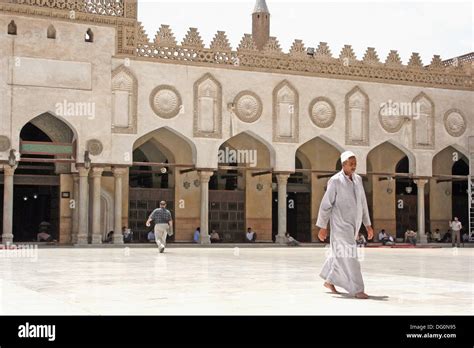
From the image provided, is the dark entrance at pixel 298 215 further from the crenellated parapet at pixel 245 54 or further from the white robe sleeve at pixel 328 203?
the white robe sleeve at pixel 328 203

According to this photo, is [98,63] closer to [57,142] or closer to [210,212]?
[57,142]

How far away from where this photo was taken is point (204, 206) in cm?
2488

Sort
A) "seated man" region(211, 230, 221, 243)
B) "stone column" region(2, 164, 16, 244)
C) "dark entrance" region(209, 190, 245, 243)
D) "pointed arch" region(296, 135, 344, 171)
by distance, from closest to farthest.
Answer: "stone column" region(2, 164, 16, 244), "seated man" region(211, 230, 221, 243), "dark entrance" region(209, 190, 245, 243), "pointed arch" region(296, 135, 344, 171)

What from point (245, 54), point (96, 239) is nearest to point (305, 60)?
point (245, 54)

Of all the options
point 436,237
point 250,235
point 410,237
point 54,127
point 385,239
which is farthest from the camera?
point 436,237

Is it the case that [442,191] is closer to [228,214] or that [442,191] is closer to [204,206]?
[228,214]

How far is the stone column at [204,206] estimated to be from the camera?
80.8ft

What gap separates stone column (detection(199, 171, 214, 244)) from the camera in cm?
2464

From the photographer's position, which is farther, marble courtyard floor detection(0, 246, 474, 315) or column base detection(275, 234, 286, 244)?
column base detection(275, 234, 286, 244)

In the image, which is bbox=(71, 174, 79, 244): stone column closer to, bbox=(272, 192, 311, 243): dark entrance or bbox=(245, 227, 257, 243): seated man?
bbox=(245, 227, 257, 243): seated man

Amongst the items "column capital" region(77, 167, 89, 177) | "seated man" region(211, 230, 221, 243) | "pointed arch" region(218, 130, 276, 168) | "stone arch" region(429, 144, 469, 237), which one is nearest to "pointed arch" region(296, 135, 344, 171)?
"pointed arch" region(218, 130, 276, 168)

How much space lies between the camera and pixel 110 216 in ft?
83.3
